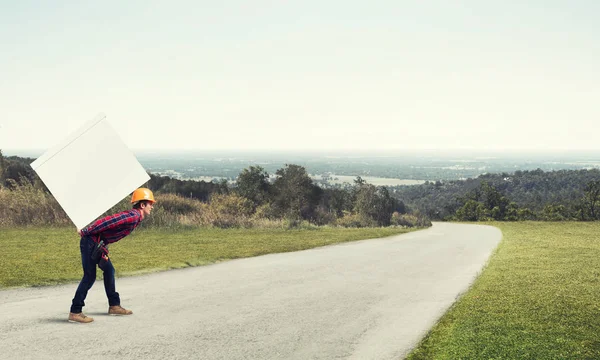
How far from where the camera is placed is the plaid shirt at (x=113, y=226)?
702 cm

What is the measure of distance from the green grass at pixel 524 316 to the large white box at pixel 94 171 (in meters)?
4.25

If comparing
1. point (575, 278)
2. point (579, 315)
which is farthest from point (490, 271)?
point (579, 315)

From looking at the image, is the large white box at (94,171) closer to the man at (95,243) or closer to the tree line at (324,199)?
the man at (95,243)

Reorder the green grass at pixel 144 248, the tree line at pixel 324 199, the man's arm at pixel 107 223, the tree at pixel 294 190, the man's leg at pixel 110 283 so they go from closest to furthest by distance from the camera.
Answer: the man's arm at pixel 107 223 < the man's leg at pixel 110 283 < the green grass at pixel 144 248 < the tree line at pixel 324 199 < the tree at pixel 294 190

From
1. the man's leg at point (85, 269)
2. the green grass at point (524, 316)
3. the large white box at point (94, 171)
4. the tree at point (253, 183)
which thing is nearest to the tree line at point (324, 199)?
the tree at point (253, 183)

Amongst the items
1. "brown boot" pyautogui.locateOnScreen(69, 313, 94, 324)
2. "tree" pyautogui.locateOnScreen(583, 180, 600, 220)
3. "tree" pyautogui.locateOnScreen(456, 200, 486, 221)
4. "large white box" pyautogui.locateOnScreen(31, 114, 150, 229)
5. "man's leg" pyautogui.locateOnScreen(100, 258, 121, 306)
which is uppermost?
"large white box" pyautogui.locateOnScreen(31, 114, 150, 229)

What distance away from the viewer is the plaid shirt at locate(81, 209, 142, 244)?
7016 millimetres

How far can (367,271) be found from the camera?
12.2 m

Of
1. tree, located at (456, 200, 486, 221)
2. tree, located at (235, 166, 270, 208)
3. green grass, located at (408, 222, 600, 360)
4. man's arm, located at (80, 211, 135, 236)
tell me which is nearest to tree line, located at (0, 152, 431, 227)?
tree, located at (235, 166, 270, 208)

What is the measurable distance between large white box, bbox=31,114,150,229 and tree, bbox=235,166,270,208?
88.2ft

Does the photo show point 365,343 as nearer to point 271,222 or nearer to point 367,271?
point 367,271

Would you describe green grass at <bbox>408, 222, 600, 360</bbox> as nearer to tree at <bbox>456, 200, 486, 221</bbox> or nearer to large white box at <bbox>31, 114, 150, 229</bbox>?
large white box at <bbox>31, 114, 150, 229</bbox>

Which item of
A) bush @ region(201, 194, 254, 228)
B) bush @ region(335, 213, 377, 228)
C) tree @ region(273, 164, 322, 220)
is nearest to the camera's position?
bush @ region(201, 194, 254, 228)

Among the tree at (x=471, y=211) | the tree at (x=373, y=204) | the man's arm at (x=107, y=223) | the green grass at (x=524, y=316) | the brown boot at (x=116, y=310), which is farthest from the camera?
the tree at (x=471, y=211)
